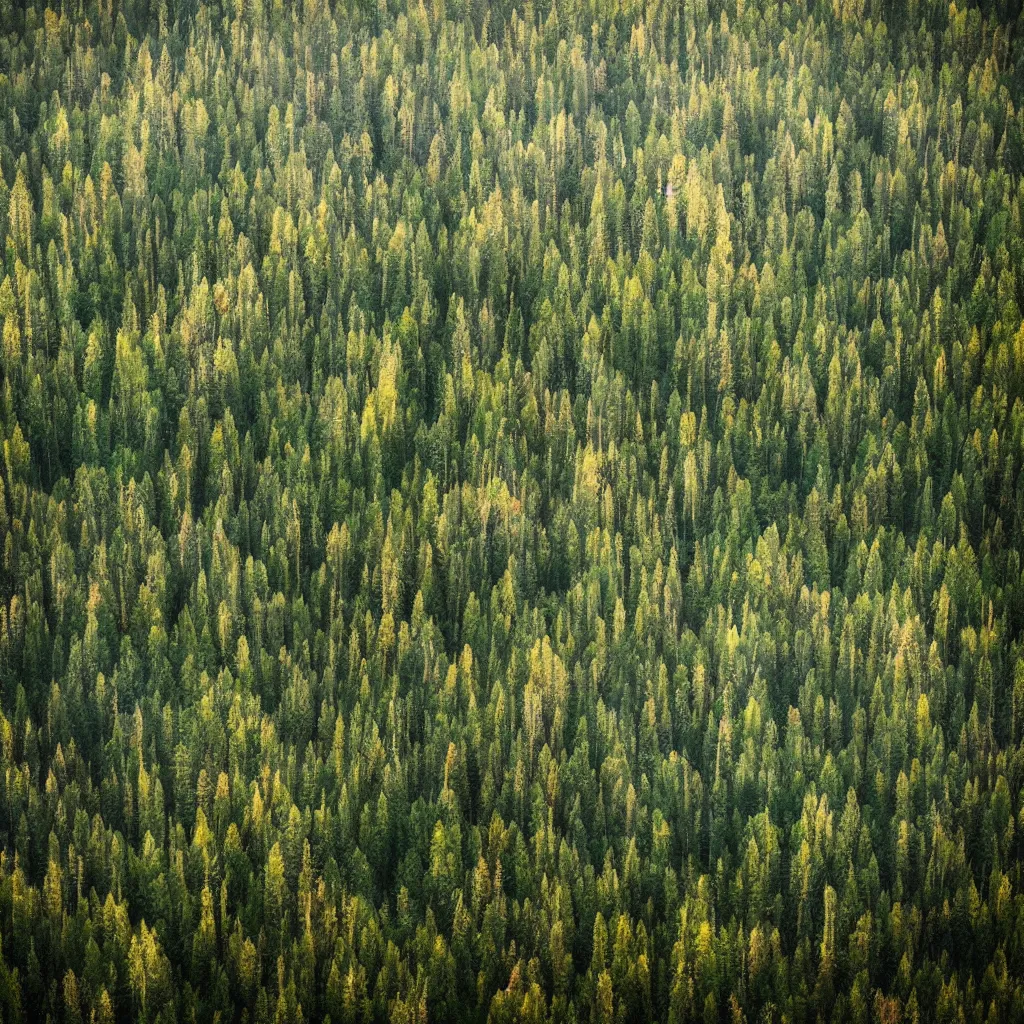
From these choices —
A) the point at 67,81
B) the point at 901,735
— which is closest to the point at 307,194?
the point at 67,81

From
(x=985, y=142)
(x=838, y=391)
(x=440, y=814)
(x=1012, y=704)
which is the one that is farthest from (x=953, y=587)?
(x=985, y=142)

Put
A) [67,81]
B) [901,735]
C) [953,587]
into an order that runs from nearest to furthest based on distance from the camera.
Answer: [901,735]
[953,587]
[67,81]

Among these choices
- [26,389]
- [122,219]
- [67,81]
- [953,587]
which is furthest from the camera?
[67,81]

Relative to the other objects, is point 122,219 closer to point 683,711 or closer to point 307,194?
point 307,194

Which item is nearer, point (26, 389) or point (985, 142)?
point (26, 389)

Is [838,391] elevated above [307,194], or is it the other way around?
[307,194]

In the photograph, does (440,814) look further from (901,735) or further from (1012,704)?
(1012,704)

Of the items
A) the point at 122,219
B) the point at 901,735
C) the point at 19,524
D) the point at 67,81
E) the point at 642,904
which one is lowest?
the point at 642,904
